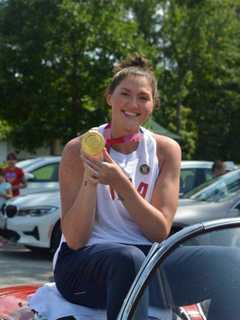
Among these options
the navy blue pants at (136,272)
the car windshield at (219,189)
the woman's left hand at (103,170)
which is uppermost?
the woman's left hand at (103,170)

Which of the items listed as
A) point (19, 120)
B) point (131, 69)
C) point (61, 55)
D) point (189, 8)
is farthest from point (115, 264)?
point (189, 8)

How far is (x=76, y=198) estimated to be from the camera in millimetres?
2938

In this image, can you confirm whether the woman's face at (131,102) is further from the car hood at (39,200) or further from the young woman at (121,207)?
the car hood at (39,200)

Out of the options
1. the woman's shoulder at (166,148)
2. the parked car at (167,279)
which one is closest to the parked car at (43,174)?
the woman's shoulder at (166,148)

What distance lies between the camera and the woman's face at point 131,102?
3.10m

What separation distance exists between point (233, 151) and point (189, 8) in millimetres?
17018

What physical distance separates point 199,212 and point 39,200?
2838mm

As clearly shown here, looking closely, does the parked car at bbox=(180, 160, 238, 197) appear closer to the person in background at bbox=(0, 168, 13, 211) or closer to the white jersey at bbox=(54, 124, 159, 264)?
the person in background at bbox=(0, 168, 13, 211)

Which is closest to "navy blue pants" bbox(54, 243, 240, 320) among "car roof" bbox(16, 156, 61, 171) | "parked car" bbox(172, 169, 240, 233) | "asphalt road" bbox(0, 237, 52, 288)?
"asphalt road" bbox(0, 237, 52, 288)

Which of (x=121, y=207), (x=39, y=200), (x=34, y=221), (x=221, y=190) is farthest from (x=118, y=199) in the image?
(x=39, y=200)

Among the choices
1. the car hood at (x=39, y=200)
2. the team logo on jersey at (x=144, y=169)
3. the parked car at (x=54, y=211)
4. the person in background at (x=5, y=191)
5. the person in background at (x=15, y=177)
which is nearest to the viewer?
the team logo on jersey at (x=144, y=169)

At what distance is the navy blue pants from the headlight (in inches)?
309

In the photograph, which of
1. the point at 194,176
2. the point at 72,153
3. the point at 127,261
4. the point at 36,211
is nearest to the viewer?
the point at 127,261

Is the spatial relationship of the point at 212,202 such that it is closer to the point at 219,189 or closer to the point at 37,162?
the point at 219,189
